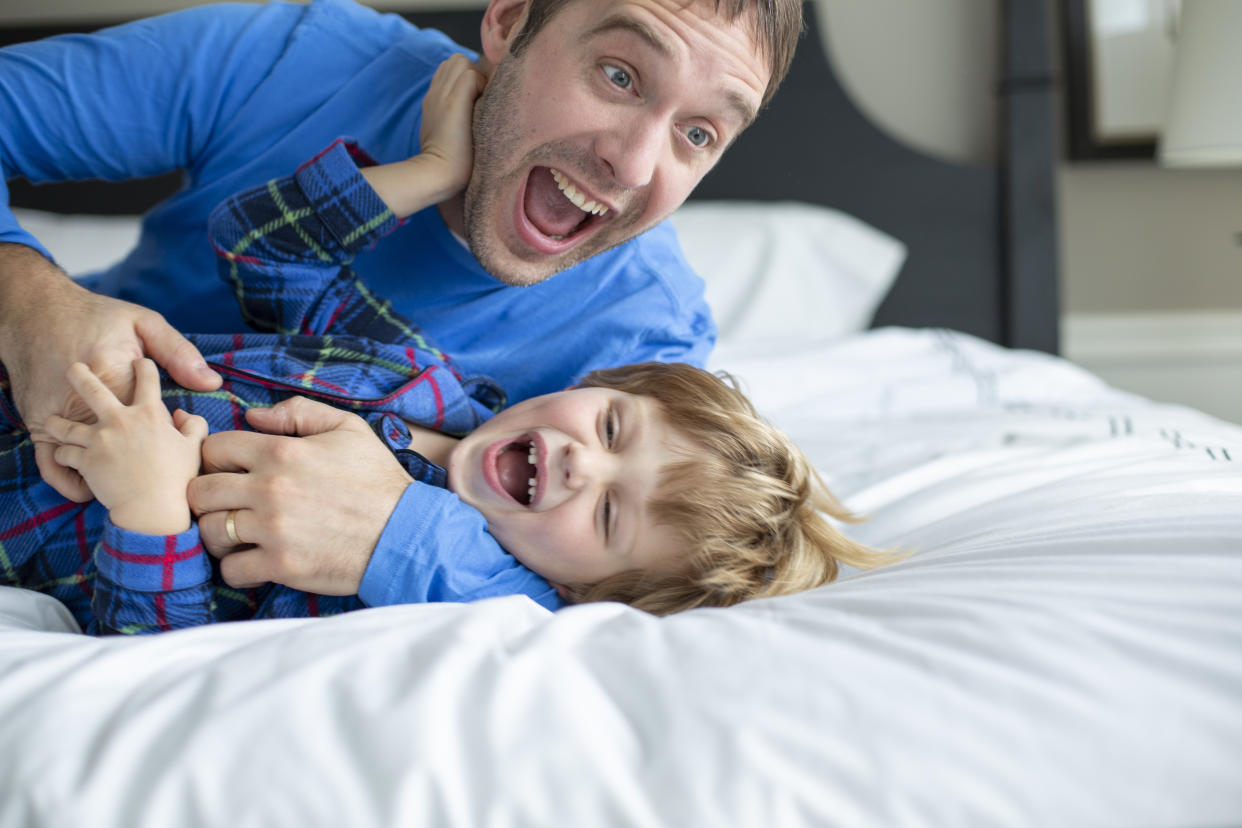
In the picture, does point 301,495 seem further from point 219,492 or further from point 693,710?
point 693,710

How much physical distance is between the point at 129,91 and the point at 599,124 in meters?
0.64

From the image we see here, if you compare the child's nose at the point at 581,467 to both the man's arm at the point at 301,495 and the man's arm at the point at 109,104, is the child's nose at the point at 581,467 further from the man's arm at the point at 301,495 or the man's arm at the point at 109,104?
the man's arm at the point at 109,104

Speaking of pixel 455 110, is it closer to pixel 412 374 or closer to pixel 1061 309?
pixel 412 374

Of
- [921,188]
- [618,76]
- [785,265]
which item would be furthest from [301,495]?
[921,188]

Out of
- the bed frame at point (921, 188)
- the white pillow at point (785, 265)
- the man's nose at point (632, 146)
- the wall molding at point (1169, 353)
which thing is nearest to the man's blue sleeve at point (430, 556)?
the man's nose at point (632, 146)

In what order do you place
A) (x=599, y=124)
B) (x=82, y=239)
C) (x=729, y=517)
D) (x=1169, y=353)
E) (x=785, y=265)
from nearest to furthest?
(x=729, y=517), (x=599, y=124), (x=82, y=239), (x=785, y=265), (x=1169, y=353)

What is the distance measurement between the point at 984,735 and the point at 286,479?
0.62 m

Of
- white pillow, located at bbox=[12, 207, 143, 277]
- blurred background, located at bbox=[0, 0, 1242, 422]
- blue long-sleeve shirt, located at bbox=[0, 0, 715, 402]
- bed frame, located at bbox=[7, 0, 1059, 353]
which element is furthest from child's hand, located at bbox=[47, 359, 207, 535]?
blurred background, located at bbox=[0, 0, 1242, 422]

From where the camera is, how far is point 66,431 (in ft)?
2.70

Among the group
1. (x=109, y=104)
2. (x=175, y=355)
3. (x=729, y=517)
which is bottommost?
(x=729, y=517)

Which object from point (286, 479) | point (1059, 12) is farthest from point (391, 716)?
point (1059, 12)

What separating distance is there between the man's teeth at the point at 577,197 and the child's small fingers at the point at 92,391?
0.58 m

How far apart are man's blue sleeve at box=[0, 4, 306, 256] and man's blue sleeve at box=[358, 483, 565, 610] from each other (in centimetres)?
70

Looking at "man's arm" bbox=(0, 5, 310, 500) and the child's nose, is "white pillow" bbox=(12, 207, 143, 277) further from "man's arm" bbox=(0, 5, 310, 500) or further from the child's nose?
the child's nose
